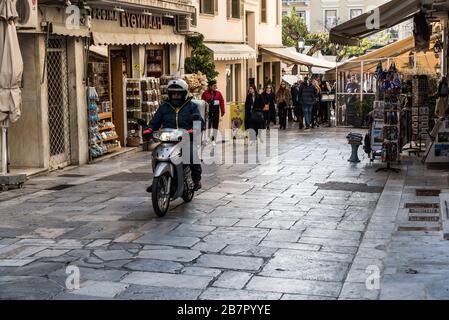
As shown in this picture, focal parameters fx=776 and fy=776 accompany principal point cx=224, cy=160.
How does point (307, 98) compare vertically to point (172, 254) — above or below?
above

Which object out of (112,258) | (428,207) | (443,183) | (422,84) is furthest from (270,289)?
(422,84)

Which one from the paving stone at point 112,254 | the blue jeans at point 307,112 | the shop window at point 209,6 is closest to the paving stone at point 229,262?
the paving stone at point 112,254

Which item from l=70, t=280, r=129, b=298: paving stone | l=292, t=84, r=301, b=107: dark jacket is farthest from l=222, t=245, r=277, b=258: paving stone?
l=292, t=84, r=301, b=107: dark jacket

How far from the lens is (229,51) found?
25.2 meters

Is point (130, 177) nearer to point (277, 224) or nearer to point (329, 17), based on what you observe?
point (277, 224)

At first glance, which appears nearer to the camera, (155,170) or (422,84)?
(155,170)

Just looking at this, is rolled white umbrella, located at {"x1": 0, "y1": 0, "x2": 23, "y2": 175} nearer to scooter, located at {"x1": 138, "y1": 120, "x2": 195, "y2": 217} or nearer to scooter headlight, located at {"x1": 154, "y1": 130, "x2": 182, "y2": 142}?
scooter, located at {"x1": 138, "y1": 120, "x2": 195, "y2": 217}

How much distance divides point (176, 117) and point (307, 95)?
15.8 m

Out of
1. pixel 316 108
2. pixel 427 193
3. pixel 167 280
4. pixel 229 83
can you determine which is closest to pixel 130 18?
pixel 427 193

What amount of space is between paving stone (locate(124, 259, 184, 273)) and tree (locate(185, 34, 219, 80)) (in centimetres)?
1469

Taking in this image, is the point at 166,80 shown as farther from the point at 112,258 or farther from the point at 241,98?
the point at 112,258

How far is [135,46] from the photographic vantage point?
19016mm

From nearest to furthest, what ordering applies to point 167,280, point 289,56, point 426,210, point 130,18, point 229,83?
1. point 167,280
2. point 426,210
3. point 130,18
4. point 229,83
5. point 289,56

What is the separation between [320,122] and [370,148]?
1332cm
